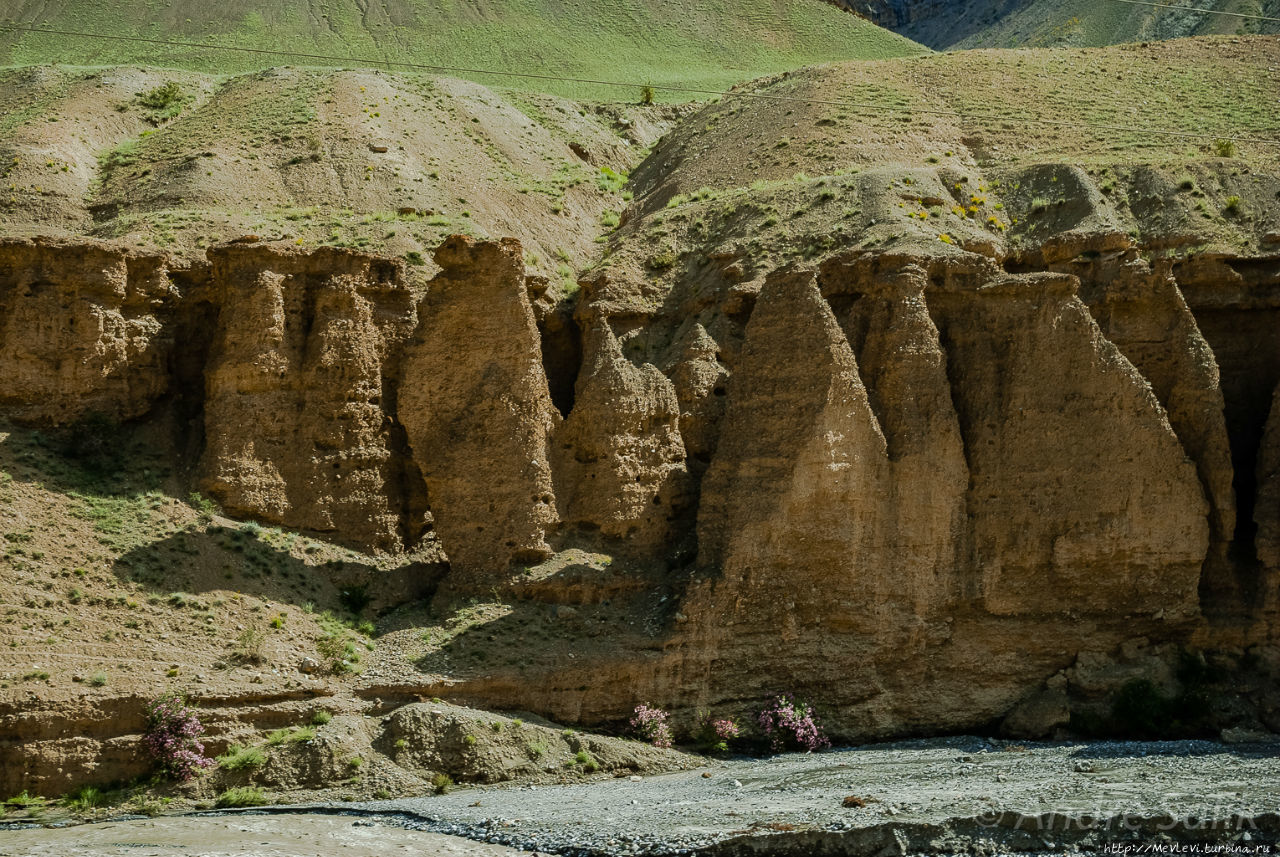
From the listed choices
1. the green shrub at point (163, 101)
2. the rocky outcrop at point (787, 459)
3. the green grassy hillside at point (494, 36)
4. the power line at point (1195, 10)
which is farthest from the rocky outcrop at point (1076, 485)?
the power line at point (1195, 10)

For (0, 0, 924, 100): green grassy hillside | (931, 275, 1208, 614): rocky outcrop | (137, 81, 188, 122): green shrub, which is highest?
(0, 0, 924, 100): green grassy hillside

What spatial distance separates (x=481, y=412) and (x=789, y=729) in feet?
30.7

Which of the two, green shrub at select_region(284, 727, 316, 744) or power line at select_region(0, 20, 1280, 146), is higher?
power line at select_region(0, 20, 1280, 146)

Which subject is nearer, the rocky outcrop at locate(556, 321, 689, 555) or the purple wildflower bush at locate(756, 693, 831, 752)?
the purple wildflower bush at locate(756, 693, 831, 752)

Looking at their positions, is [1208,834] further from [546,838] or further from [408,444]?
[408,444]

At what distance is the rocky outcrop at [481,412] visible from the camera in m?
32.9

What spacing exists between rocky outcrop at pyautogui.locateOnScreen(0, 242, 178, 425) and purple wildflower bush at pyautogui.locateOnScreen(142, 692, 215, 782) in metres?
9.12

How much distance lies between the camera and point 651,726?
30.4m

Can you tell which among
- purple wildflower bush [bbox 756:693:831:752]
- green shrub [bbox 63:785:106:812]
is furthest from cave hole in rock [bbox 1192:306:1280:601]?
green shrub [bbox 63:785:106:812]

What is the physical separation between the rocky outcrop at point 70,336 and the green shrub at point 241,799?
1077cm

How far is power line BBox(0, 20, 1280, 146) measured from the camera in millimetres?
48219

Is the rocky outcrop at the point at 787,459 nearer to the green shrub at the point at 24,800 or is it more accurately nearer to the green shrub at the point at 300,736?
the green shrub at the point at 300,736

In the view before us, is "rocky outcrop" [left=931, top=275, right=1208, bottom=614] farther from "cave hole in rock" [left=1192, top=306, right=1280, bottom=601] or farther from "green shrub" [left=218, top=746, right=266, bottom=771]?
"green shrub" [left=218, top=746, right=266, bottom=771]

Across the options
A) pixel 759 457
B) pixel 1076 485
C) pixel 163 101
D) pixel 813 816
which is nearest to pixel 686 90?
pixel 163 101
